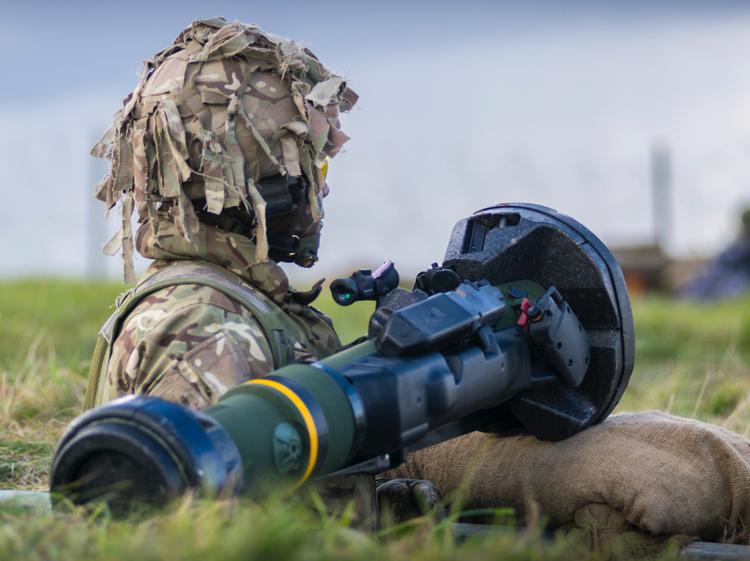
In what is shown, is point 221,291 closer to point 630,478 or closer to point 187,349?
point 187,349

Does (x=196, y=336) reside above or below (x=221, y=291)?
below

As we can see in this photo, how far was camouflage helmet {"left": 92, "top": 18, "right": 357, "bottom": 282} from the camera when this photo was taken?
372cm

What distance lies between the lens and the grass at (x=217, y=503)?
2.56 m

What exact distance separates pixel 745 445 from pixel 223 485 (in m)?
2.25

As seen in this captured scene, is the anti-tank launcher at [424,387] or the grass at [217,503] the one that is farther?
the anti-tank launcher at [424,387]

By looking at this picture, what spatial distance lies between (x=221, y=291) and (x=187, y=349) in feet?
0.87

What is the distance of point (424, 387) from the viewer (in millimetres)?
3258

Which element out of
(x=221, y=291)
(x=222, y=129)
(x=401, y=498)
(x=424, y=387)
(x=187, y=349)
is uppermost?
(x=222, y=129)

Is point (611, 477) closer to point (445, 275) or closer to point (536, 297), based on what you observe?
point (536, 297)

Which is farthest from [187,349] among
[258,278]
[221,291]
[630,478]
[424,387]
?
[630,478]

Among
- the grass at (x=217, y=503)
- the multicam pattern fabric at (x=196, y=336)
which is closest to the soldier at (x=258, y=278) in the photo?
the multicam pattern fabric at (x=196, y=336)

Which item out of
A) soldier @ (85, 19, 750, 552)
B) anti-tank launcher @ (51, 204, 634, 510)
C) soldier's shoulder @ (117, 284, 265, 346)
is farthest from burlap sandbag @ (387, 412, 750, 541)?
soldier's shoulder @ (117, 284, 265, 346)

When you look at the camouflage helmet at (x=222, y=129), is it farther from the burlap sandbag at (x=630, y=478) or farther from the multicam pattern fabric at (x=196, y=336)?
the burlap sandbag at (x=630, y=478)

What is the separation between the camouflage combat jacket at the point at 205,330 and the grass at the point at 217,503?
0.44 m
